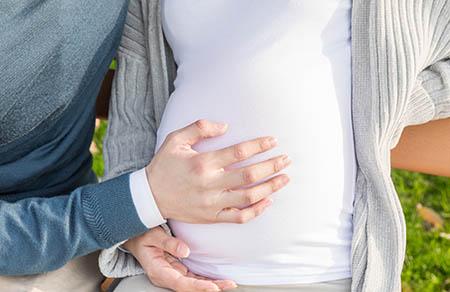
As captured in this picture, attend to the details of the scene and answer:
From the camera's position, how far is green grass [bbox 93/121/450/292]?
2645 mm

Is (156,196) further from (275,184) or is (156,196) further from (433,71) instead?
(433,71)

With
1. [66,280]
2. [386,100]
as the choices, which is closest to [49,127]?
[66,280]

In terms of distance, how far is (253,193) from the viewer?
5.42 ft

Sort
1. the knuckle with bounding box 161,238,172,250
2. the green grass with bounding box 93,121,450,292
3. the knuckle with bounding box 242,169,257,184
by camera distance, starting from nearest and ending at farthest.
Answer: the knuckle with bounding box 242,169,257,184 → the knuckle with bounding box 161,238,172,250 → the green grass with bounding box 93,121,450,292

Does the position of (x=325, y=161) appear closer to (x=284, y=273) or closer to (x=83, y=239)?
(x=284, y=273)

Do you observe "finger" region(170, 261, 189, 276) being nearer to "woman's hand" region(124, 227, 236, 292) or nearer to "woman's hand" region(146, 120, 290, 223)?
"woman's hand" region(124, 227, 236, 292)

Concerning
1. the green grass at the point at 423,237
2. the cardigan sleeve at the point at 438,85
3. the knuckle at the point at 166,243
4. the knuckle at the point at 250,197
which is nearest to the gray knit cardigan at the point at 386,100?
the cardigan sleeve at the point at 438,85

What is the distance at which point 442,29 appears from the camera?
1764 millimetres

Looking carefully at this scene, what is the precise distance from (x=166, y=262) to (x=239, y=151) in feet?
0.96

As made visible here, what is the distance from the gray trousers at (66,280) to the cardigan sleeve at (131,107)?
204mm

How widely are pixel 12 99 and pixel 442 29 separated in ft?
2.84

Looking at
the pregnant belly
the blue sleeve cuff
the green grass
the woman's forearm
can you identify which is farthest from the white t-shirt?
the green grass

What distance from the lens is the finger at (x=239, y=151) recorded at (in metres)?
1.66

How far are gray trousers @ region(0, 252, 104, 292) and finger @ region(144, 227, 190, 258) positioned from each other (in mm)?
215
